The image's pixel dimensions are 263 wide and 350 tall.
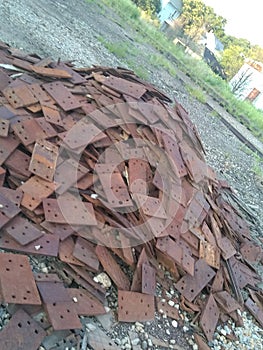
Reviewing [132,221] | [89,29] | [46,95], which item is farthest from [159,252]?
[89,29]

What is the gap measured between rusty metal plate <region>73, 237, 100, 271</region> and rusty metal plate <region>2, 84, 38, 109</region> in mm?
1719

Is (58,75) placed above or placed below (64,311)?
above

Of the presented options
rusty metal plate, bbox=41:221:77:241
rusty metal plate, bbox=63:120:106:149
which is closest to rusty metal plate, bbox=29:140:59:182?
rusty metal plate, bbox=63:120:106:149

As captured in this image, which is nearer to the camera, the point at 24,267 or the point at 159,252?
the point at 24,267

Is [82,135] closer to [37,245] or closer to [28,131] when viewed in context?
[28,131]

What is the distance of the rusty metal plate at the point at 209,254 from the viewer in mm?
4211

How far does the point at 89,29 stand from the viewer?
41.2ft

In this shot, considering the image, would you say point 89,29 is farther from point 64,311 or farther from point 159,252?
point 64,311

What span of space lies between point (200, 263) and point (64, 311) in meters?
1.78

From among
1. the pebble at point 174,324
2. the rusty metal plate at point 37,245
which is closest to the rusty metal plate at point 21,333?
the rusty metal plate at point 37,245

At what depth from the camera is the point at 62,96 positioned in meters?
4.45

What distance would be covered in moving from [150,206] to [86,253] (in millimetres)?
866

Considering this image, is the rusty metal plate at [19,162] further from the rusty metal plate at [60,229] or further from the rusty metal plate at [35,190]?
the rusty metal plate at [60,229]

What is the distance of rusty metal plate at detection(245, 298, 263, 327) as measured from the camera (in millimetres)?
4278
